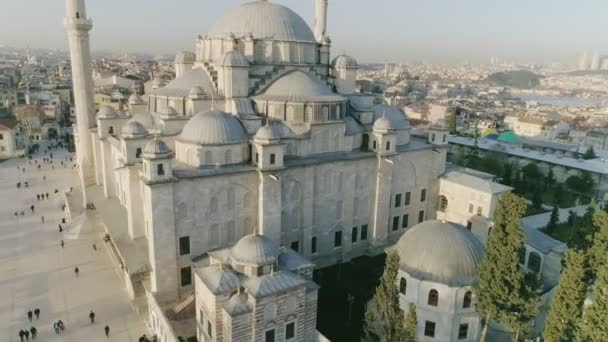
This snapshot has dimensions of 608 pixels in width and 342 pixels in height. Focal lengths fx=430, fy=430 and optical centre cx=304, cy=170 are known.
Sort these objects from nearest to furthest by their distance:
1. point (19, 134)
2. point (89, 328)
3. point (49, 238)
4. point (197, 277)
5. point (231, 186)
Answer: point (197, 277) < point (89, 328) < point (231, 186) < point (49, 238) < point (19, 134)

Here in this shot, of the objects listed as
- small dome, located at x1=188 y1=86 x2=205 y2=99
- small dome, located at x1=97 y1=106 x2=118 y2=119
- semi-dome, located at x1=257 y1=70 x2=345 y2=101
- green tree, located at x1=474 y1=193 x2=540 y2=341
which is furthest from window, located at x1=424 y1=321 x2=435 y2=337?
small dome, located at x1=97 y1=106 x2=118 y2=119

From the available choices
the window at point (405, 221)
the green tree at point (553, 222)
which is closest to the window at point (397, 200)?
the window at point (405, 221)

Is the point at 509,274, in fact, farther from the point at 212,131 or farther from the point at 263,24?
the point at 263,24

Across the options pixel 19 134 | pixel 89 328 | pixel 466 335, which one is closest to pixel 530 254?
pixel 466 335

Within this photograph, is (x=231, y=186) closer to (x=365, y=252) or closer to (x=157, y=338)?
(x=157, y=338)

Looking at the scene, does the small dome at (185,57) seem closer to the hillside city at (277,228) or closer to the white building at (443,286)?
the hillside city at (277,228)

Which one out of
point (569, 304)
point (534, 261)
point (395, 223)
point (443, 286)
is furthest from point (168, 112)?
point (534, 261)

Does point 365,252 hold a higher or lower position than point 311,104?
lower

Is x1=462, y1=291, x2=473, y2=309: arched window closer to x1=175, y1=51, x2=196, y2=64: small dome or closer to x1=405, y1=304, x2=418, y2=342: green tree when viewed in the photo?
x1=405, y1=304, x2=418, y2=342: green tree
